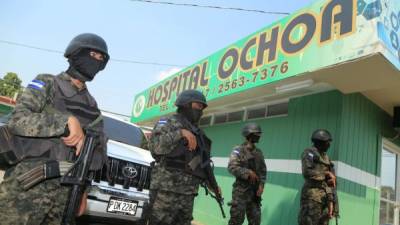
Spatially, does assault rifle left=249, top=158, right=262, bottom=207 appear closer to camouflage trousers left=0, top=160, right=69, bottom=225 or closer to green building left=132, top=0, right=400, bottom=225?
green building left=132, top=0, right=400, bottom=225

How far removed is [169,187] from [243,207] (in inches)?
95.4

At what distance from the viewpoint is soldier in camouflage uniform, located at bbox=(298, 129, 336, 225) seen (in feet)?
18.6

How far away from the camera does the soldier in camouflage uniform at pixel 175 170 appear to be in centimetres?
366

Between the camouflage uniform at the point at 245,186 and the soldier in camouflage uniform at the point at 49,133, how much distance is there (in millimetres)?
3683

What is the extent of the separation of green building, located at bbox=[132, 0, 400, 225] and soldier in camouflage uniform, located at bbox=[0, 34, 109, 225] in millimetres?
4003

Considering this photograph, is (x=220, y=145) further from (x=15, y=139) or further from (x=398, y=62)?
(x=15, y=139)

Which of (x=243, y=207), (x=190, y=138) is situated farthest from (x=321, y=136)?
(x=190, y=138)

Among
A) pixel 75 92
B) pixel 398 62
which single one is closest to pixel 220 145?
pixel 398 62

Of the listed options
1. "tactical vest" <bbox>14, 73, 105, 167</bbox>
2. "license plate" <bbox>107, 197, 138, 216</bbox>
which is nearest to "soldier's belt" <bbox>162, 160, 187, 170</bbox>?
"license plate" <bbox>107, 197, 138, 216</bbox>

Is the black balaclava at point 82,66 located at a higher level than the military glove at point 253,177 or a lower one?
higher

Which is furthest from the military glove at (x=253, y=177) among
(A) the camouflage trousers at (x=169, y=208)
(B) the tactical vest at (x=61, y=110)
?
(B) the tactical vest at (x=61, y=110)

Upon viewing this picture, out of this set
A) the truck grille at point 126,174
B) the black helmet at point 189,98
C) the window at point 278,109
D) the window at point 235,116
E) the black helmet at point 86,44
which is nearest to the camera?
the black helmet at point 86,44

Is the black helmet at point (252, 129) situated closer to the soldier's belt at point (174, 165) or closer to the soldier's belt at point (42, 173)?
the soldier's belt at point (174, 165)

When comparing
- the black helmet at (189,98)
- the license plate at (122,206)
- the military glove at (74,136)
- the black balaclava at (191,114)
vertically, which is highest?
the black helmet at (189,98)
